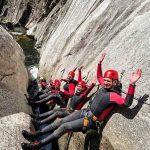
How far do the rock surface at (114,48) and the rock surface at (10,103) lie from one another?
306cm

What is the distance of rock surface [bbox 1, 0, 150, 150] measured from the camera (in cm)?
830

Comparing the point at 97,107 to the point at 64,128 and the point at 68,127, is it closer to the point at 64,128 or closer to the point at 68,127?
the point at 68,127

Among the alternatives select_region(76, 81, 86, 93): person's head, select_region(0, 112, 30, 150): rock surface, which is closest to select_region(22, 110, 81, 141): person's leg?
select_region(0, 112, 30, 150): rock surface

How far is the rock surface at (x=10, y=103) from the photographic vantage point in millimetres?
9362

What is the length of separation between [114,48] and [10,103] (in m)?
5.14

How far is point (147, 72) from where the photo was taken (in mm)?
9273

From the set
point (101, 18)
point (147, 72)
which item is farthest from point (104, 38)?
point (147, 72)

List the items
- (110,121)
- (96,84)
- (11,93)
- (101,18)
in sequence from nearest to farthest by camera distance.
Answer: (110,121), (96,84), (11,93), (101,18)

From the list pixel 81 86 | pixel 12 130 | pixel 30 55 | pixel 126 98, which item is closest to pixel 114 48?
pixel 81 86

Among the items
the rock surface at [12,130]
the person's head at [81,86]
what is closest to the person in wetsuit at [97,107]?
the rock surface at [12,130]

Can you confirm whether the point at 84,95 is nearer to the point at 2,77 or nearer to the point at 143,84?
the point at 143,84

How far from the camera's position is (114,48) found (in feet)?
41.3

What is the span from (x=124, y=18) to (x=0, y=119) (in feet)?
26.6

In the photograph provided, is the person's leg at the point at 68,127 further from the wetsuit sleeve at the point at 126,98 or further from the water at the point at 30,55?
the water at the point at 30,55
